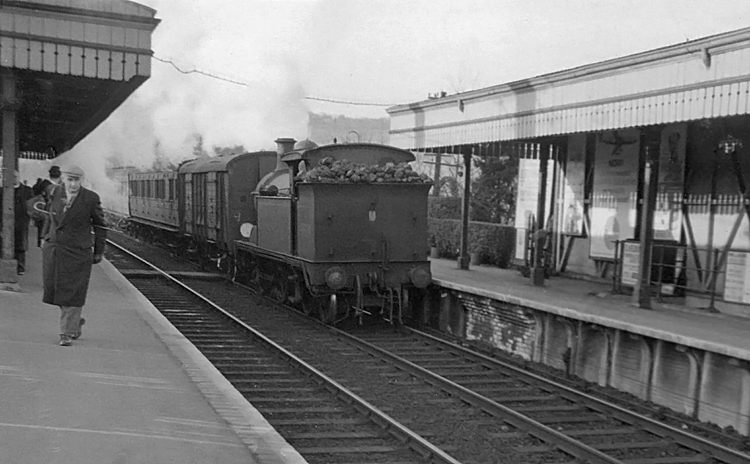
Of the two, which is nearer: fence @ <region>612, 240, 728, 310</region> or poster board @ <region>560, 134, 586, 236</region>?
fence @ <region>612, 240, 728, 310</region>

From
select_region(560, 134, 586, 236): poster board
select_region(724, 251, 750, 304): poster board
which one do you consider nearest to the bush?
select_region(560, 134, 586, 236): poster board

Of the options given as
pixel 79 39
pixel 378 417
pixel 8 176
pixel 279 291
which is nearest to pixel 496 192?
pixel 279 291

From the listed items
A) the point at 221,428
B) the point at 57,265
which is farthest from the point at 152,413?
the point at 57,265

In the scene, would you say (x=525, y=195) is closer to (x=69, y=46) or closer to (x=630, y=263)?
(x=630, y=263)

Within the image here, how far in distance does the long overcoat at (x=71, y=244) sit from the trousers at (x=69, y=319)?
0.43ft

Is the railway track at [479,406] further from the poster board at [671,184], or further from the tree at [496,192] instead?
the tree at [496,192]

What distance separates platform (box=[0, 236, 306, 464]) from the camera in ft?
14.8

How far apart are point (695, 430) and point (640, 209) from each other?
5580 millimetres

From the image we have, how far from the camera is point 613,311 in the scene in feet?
33.0

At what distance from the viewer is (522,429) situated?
6.93 m

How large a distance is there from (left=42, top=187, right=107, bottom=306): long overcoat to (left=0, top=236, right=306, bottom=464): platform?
0.57 m

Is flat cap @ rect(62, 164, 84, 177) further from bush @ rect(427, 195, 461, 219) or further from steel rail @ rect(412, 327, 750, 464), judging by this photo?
bush @ rect(427, 195, 461, 219)

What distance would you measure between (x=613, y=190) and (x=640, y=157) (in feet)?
3.07

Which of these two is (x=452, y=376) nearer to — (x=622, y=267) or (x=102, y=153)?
(x=622, y=267)
